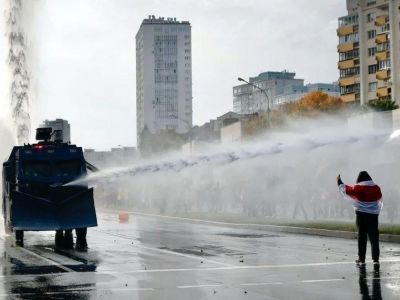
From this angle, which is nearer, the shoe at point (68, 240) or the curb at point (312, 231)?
the curb at point (312, 231)

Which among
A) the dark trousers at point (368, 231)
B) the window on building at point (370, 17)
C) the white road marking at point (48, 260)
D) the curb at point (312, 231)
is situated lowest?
the curb at point (312, 231)

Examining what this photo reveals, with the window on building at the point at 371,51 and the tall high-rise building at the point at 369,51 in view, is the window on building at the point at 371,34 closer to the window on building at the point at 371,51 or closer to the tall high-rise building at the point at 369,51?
the tall high-rise building at the point at 369,51

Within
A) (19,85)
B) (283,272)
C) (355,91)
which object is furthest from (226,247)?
(355,91)

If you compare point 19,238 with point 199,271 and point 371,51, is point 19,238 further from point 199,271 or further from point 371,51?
point 371,51

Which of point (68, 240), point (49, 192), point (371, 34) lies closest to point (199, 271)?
point (49, 192)

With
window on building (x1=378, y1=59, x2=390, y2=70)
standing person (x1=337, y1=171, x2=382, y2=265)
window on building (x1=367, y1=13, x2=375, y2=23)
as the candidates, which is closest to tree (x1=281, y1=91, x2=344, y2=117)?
window on building (x1=378, y1=59, x2=390, y2=70)

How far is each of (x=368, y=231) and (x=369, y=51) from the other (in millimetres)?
91593

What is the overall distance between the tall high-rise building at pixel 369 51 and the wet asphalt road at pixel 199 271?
69258 millimetres

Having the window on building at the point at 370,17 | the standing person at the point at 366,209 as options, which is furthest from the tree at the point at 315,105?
the standing person at the point at 366,209

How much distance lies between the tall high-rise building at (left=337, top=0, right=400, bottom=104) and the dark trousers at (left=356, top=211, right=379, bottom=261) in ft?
239

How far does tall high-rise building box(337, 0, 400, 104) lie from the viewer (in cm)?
9044

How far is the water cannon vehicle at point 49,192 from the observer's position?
854 inches

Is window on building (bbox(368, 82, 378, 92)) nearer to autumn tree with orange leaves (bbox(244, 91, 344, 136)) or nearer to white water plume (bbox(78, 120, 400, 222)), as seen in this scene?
autumn tree with orange leaves (bbox(244, 91, 344, 136))

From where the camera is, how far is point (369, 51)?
103375 mm
